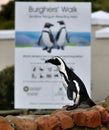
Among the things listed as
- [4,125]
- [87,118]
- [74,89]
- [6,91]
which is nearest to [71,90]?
[74,89]

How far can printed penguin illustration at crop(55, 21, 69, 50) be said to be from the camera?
12.2m

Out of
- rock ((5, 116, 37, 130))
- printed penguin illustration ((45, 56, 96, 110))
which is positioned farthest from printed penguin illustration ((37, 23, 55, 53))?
rock ((5, 116, 37, 130))

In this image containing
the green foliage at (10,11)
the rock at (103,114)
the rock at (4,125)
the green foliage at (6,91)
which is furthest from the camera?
the green foliage at (10,11)

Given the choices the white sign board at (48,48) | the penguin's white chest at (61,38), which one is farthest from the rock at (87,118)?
the penguin's white chest at (61,38)

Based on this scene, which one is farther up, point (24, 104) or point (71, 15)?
point (71, 15)

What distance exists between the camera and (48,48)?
12.2 meters

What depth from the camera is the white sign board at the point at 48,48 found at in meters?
12.1

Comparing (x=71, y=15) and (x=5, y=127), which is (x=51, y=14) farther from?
(x=5, y=127)

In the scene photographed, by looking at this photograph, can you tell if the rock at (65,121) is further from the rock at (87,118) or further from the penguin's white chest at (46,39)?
the penguin's white chest at (46,39)

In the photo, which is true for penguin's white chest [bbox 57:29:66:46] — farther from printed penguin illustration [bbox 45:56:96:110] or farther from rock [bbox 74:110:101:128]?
rock [bbox 74:110:101:128]

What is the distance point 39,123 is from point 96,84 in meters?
9.78

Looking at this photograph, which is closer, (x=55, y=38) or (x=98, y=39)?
(x=55, y=38)

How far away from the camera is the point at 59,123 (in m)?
5.75

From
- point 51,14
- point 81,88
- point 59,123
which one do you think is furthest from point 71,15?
point 59,123
